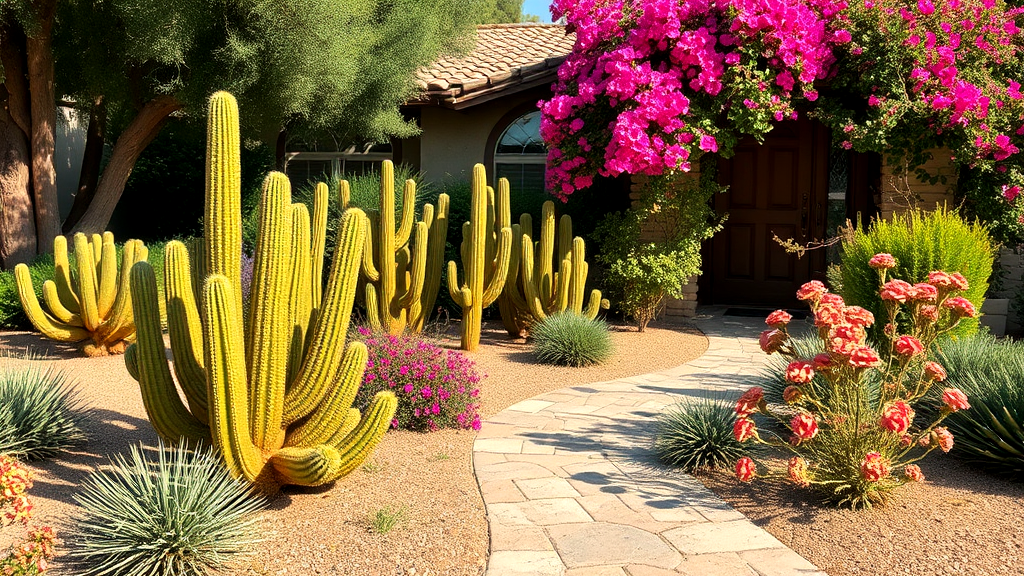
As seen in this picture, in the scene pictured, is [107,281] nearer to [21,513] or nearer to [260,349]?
[260,349]

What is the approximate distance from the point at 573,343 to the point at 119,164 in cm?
653

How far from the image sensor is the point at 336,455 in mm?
4285

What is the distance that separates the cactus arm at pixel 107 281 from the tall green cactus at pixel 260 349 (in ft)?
13.6

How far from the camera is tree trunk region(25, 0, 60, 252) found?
10117 mm

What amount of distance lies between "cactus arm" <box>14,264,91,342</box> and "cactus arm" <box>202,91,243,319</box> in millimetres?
4682

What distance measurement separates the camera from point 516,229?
9414mm

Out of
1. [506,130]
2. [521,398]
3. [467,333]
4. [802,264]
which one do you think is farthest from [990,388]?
[506,130]

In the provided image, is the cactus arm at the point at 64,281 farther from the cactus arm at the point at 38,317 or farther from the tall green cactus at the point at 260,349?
the tall green cactus at the point at 260,349

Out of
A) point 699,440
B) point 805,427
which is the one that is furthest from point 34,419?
point 805,427

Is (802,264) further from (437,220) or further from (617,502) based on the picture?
(617,502)

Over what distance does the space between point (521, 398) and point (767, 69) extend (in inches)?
192

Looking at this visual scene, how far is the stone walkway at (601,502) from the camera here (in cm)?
388

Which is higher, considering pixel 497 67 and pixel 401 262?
pixel 497 67

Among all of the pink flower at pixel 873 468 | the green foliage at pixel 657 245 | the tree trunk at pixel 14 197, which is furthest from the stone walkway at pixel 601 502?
the tree trunk at pixel 14 197
